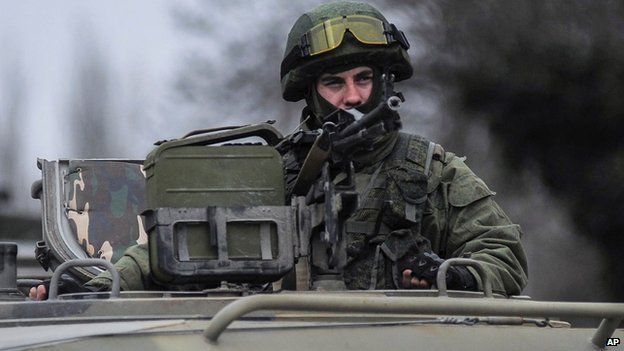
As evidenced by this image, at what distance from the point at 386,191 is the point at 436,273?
61cm

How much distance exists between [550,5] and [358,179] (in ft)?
38.2

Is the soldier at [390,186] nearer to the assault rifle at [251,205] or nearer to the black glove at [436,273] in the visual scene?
the black glove at [436,273]

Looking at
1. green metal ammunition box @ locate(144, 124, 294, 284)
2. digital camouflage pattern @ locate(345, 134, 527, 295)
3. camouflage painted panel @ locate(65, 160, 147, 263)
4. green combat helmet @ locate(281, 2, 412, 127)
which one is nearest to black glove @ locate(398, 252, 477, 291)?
digital camouflage pattern @ locate(345, 134, 527, 295)

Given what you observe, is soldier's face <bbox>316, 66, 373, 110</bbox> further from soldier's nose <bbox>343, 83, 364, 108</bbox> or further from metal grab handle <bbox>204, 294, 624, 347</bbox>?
metal grab handle <bbox>204, 294, 624, 347</bbox>

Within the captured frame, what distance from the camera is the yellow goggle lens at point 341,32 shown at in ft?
22.6

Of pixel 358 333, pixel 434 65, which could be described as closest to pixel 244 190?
pixel 358 333

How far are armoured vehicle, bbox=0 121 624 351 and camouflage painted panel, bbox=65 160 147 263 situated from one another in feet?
3.35

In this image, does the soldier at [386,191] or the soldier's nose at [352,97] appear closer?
the soldier at [386,191]

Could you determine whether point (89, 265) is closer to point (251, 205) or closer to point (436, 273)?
point (251, 205)

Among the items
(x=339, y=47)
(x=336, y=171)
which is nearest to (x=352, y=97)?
(x=339, y=47)

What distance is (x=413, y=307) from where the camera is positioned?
4863mm

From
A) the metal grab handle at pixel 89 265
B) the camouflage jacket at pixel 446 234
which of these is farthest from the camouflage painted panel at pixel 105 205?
the metal grab handle at pixel 89 265

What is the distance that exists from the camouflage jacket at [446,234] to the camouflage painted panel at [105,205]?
1.86 m

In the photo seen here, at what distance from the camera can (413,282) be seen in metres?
6.23
